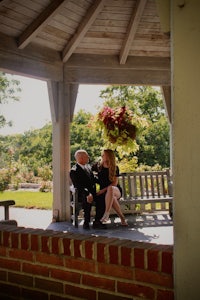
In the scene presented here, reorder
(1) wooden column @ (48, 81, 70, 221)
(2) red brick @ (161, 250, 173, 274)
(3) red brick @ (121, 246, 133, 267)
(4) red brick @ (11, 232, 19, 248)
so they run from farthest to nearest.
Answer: (1) wooden column @ (48, 81, 70, 221) → (4) red brick @ (11, 232, 19, 248) → (3) red brick @ (121, 246, 133, 267) → (2) red brick @ (161, 250, 173, 274)

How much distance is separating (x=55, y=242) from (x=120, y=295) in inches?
18.0

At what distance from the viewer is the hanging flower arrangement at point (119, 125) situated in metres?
6.47

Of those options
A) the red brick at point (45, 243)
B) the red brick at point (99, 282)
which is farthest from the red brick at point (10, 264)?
the red brick at point (99, 282)

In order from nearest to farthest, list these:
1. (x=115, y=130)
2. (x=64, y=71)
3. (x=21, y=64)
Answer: (x=21, y=64) → (x=115, y=130) → (x=64, y=71)

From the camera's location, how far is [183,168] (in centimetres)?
153

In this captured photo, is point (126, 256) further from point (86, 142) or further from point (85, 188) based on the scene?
point (86, 142)

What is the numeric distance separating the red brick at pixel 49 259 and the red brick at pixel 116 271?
9.8 inches

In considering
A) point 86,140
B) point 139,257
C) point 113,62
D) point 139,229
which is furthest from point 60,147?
point 86,140

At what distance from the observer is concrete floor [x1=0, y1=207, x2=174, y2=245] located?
5.43 meters

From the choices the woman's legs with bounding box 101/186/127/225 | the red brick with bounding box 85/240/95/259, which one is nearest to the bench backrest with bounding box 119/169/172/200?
the woman's legs with bounding box 101/186/127/225

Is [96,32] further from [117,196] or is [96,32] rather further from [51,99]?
[117,196]

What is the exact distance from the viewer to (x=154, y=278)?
1.73 m

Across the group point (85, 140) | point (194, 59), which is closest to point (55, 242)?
point (194, 59)

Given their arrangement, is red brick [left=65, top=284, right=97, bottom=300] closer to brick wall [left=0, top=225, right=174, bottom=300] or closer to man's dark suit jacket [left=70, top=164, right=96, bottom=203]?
brick wall [left=0, top=225, right=174, bottom=300]
